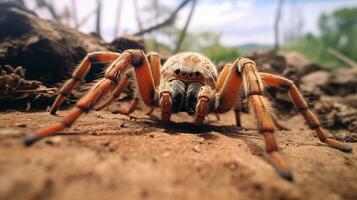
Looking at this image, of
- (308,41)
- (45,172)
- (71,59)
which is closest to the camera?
(45,172)

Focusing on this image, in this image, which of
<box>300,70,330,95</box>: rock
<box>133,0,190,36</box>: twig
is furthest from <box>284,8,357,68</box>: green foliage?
<box>133,0,190,36</box>: twig

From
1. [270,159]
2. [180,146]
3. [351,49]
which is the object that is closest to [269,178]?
[270,159]

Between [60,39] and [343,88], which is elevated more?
[343,88]

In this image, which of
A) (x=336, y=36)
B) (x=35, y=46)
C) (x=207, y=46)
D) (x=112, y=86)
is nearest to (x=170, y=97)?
(x=112, y=86)

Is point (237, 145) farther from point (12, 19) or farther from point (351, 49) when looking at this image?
point (351, 49)

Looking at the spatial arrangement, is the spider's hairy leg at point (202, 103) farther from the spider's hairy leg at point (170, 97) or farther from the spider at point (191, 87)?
the spider's hairy leg at point (170, 97)
